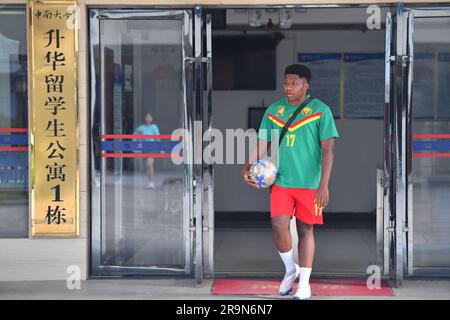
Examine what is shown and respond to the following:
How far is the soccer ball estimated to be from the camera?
7066 mm

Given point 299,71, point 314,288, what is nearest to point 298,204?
point 314,288

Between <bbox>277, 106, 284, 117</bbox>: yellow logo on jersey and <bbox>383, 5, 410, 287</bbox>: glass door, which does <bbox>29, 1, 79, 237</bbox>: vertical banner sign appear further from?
<bbox>383, 5, 410, 287</bbox>: glass door

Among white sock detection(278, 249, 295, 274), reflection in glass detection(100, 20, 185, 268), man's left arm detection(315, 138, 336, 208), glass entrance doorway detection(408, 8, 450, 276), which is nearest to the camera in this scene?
man's left arm detection(315, 138, 336, 208)

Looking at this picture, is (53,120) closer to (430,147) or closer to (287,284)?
(287,284)

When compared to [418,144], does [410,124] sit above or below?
above

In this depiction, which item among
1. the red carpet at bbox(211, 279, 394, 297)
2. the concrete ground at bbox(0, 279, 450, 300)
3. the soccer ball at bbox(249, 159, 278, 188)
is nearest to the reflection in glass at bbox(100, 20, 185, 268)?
the concrete ground at bbox(0, 279, 450, 300)

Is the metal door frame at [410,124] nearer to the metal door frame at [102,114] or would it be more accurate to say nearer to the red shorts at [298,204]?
the red shorts at [298,204]

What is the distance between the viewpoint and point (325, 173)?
22.7 feet

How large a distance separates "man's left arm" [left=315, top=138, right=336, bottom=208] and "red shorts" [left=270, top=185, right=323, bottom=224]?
13 cm

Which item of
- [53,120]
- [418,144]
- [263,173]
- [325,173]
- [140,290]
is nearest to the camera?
[325,173]

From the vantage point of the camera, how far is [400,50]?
24.9 ft

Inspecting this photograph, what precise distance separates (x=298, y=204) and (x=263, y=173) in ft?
1.20

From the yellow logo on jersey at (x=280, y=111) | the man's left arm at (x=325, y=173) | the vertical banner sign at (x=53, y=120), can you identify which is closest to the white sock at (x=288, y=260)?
the man's left arm at (x=325, y=173)

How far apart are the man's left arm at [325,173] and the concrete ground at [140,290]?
2.65 feet
